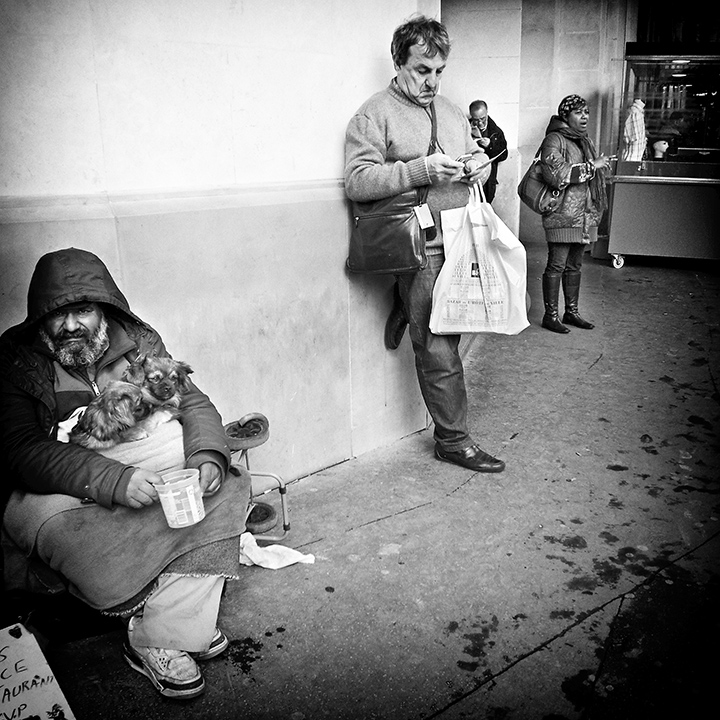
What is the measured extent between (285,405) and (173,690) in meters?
1.59

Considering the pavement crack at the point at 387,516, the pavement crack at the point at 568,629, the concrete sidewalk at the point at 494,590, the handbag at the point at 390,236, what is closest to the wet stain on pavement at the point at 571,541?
the concrete sidewalk at the point at 494,590

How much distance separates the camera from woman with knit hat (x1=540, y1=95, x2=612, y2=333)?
19.7 feet

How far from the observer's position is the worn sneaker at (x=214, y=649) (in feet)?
Result: 8.39

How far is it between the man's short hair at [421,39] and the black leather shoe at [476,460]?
6.37 feet

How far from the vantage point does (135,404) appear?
252 cm

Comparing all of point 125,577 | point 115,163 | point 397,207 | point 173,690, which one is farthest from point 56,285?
point 397,207

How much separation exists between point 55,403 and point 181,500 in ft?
A: 1.92

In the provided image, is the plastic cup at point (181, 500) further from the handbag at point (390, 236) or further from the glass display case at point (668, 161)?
the glass display case at point (668, 161)

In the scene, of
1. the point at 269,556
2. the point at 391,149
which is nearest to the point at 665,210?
the point at 391,149

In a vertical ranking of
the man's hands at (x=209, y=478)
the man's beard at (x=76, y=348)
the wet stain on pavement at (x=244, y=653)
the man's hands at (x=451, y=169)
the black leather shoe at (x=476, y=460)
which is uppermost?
the man's hands at (x=451, y=169)

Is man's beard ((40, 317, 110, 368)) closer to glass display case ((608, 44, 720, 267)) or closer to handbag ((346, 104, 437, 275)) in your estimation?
handbag ((346, 104, 437, 275))

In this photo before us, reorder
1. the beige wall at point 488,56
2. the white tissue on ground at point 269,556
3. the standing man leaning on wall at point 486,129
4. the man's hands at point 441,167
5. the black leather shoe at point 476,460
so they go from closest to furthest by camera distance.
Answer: the white tissue on ground at point 269,556, the man's hands at point 441,167, the black leather shoe at point 476,460, the standing man leaning on wall at point 486,129, the beige wall at point 488,56

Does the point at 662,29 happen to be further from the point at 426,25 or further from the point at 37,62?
the point at 37,62

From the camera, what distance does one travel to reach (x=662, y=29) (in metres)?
13.0
